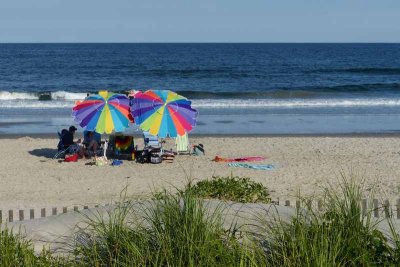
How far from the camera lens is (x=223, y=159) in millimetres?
16812

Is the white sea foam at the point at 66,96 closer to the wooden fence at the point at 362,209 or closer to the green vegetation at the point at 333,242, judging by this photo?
the wooden fence at the point at 362,209

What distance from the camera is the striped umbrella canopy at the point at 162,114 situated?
16.0 meters

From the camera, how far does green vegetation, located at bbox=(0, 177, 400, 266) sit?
5.33 m

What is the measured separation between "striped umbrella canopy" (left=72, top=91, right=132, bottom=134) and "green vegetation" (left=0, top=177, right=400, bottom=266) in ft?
32.7

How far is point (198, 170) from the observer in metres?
15.7

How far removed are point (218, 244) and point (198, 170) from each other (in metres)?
10.2

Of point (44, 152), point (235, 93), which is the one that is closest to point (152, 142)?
point (44, 152)

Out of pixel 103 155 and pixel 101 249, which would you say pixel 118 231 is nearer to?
pixel 101 249

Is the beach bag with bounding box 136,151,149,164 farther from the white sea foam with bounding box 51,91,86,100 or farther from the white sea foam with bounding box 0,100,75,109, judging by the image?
the white sea foam with bounding box 51,91,86,100

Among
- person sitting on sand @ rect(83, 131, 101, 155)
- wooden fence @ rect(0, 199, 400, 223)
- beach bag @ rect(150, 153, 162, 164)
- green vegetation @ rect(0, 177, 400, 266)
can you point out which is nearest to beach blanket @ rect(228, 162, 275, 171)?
beach bag @ rect(150, 153, 162, 164)

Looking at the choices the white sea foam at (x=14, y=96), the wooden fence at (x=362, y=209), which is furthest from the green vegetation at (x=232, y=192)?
the white sea foam at (x=14, y=96)

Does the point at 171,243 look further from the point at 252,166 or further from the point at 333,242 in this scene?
the point at 252,166

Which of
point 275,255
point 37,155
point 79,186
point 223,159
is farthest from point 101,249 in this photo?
point 37,155

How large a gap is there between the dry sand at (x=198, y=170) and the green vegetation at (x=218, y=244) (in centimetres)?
581
